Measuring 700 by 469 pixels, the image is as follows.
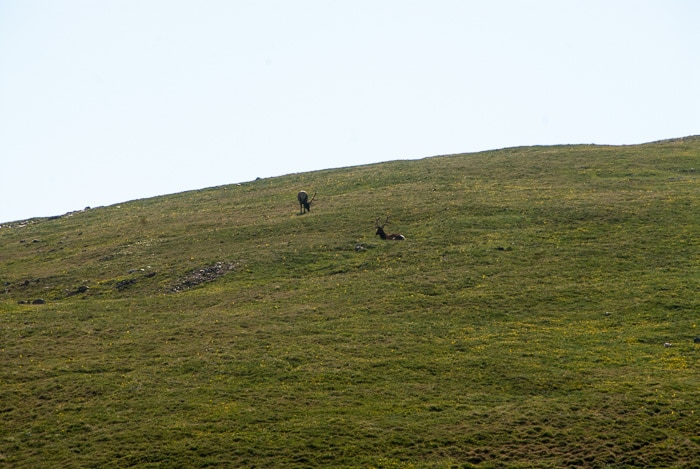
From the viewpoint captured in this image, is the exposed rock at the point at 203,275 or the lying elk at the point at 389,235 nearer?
the exposed rock at the point at 203,275

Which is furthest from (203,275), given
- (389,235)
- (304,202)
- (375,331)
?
(304,202)

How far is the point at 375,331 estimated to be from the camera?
41062mm

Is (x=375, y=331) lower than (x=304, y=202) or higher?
lower

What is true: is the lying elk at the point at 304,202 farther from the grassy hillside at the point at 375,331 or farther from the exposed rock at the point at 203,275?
the exposed rock at the point at 203,275

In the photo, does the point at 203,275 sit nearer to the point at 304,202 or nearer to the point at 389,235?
the point at 389,235

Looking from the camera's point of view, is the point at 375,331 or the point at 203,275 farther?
the point at 203,275

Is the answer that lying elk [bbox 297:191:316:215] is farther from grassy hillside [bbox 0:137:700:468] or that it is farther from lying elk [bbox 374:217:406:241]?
lying elk [bbox 374:217:406:241]

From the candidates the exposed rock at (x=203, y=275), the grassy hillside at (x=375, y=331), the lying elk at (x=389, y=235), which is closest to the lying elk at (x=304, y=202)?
the grassy hillside at (x=375, y=331)

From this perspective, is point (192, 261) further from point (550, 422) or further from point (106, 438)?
point (550, 422)

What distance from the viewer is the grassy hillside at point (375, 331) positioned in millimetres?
29250

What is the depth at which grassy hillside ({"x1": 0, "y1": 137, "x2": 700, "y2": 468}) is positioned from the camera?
2925 cm

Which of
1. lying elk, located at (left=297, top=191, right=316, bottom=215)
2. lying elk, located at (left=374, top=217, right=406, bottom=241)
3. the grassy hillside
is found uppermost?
lying elk, located at (left=297, top=191, right=316, bottom=215)

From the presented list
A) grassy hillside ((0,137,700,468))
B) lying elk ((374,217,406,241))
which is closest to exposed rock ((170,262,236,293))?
grassy hillside ((0,137,700,468))

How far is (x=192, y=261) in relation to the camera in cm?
5662
